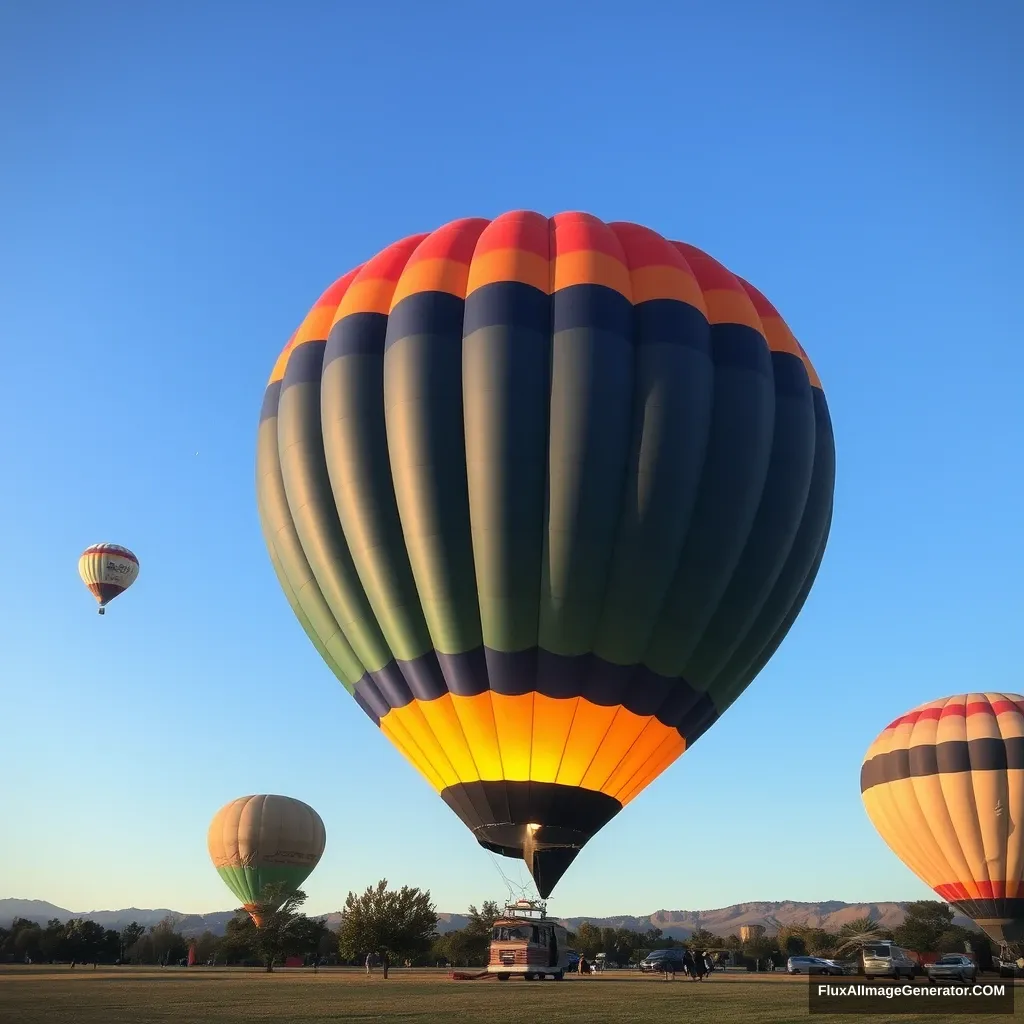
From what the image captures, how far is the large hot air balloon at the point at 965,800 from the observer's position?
31.9 m

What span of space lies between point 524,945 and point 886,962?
10246 millimetres

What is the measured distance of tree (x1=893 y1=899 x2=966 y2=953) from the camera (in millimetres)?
71562

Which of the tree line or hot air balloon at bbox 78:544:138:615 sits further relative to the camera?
hot air balloon at bbox 78:544:138:615

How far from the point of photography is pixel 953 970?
2661cm

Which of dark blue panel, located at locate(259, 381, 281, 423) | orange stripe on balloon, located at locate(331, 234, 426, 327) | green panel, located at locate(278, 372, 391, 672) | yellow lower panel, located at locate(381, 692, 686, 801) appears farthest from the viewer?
dark blue panel, located at locate(259, 381, 281, 423)

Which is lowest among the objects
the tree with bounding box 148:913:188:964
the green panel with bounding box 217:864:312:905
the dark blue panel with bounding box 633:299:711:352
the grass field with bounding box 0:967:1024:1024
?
the tree with bounding box 148:913:188:964

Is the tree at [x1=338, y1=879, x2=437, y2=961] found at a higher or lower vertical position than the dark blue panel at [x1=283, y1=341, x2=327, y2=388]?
lower

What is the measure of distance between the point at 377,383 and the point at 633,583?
19.4 ft

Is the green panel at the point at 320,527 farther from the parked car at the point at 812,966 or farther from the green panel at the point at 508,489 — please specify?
the parked car at the point at 812,966

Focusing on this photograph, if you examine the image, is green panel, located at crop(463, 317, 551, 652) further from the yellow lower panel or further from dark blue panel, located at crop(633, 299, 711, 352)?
dark blue panel, located at crop(633, 299, 711, 352)

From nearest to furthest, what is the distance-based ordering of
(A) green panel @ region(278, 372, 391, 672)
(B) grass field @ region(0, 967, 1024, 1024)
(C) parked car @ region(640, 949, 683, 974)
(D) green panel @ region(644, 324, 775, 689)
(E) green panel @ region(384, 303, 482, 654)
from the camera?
(B) grass field @ region(0, 967, 1024, 1024)
(E) green panel @ region(384, 303, 482, 654)
(D) green panel @ region(644, 324, 775, 689)
(A) green panel @ region(278, 372, 391, 672)
(C) parked car @ region(640, 949, 683, 974)

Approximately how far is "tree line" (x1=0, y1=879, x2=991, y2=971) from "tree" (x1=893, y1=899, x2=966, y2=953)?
3.7 inches

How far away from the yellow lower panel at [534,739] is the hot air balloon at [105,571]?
31.1 metres

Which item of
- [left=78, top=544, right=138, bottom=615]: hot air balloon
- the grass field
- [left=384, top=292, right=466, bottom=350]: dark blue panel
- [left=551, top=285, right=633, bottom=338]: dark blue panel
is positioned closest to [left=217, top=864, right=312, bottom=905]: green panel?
[left=78, top=544, right=138, bottom=615]: hot air balloon
